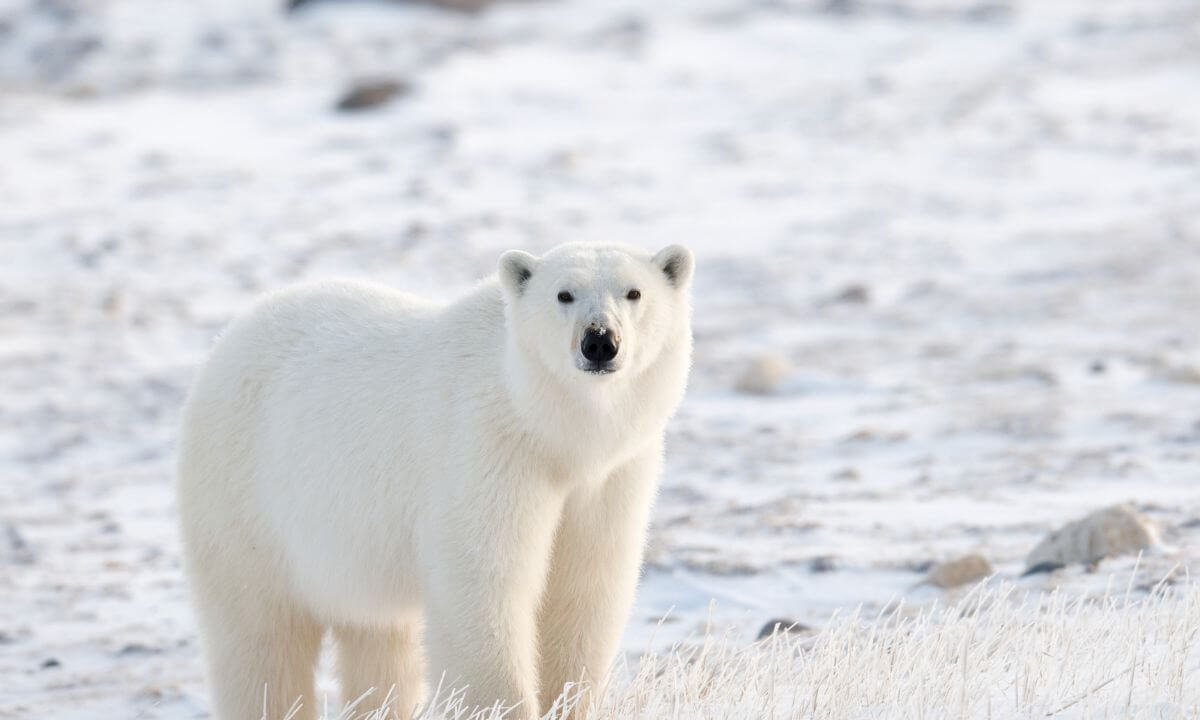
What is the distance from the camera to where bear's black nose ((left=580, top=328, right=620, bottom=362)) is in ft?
10.6

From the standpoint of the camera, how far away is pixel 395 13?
1914cm

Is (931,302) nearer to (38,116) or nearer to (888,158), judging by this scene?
(888,158)

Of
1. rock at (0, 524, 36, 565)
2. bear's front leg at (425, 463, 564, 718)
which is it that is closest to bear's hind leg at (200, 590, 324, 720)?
bear's front leg at (425, 463, 564, 718)

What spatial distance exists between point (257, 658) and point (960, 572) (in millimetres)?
2374

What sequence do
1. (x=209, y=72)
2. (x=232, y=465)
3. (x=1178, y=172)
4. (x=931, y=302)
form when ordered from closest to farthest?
1. (x=232, y=465)
2. (x=931, y=302)
3. (x=1178, y=172)
4. (x=209, y=72)

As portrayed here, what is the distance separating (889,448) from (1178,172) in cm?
760

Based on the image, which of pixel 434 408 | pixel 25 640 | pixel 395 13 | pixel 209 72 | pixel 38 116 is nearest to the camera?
pixel 434 408

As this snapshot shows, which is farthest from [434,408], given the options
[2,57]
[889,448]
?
[2,57]

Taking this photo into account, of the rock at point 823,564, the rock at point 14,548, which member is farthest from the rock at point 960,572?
the rock at point 14,548

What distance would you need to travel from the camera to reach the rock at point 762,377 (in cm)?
875

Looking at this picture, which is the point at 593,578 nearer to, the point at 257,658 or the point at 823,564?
the point at 257,658

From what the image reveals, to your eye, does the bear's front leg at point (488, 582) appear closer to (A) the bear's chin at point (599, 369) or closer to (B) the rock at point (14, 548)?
(A) the bear's chin at point (599, 369)

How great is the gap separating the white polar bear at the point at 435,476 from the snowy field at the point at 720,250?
1.41 ft

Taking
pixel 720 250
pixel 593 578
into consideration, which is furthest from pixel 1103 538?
pixel 720 250
